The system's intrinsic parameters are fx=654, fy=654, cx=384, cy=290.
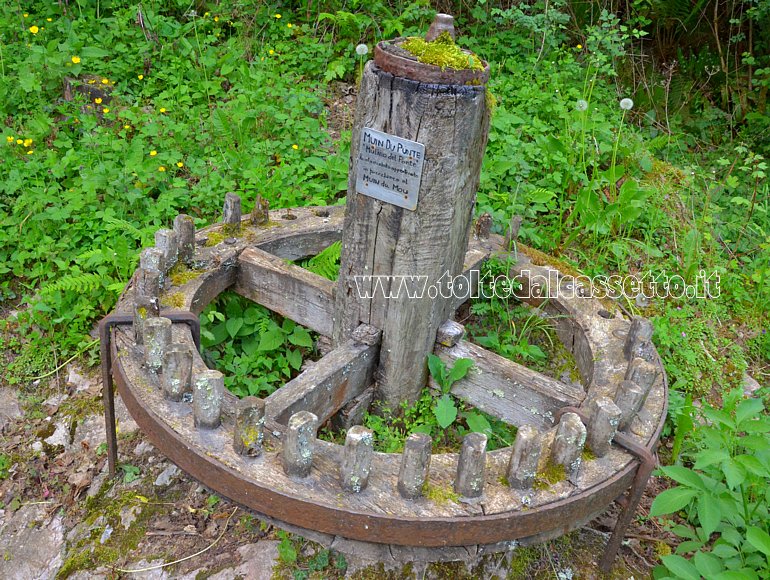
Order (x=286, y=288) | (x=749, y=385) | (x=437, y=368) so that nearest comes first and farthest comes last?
(x=437, y=368) → (x=286, y=288) → (x=749, y=385)

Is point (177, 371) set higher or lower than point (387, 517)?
higher

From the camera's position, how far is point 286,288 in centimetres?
350

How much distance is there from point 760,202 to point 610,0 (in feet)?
8.61

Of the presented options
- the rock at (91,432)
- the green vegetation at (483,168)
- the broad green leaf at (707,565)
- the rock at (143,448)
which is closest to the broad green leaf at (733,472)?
the green vegetation at (483,168)

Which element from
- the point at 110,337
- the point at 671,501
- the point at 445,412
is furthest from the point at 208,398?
the point at 671,501

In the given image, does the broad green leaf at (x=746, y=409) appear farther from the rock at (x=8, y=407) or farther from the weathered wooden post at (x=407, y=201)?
the rock at (x=8, y=407)

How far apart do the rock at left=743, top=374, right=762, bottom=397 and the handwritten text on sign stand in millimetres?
2728

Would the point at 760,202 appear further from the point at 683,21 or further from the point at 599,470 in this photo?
the point at 599,470

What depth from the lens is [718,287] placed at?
15.3 ft

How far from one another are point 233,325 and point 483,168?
2.37m

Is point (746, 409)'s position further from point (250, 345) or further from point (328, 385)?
point (250, 345)

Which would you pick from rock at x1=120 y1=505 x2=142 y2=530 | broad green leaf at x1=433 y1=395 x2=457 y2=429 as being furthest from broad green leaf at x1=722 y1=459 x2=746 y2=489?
rock at x1=120 y1=505 x2=142 y2=530

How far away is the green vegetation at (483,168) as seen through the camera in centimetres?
372

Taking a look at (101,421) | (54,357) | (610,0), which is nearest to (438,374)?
(101,421)
